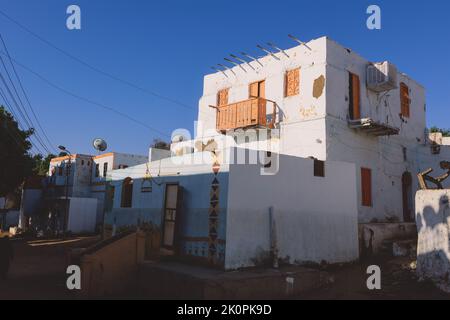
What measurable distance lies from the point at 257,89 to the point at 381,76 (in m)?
5.39

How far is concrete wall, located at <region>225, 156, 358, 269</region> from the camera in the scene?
9.72 m

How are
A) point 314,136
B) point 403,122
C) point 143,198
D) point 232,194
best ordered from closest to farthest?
point 232,194 → point 143,198 → point 314,136 → point 403,122

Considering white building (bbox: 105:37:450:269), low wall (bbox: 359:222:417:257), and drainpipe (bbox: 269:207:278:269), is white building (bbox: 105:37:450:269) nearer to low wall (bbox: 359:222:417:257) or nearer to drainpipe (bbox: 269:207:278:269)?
drainpipe (bbox: 269:207:278:269)

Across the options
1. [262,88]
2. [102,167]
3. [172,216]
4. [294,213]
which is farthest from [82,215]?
[294,213]

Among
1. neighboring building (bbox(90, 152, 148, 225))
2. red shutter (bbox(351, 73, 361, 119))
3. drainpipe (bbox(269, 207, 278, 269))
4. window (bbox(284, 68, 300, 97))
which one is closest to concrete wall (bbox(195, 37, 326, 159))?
window (bbox(284, 68, 300, 97))

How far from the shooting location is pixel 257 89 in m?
17.6

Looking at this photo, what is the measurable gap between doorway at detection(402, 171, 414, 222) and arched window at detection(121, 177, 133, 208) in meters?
12.6

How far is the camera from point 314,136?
1502 centimetres

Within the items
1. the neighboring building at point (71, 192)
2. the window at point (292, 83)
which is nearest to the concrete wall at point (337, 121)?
the window at point (292, 83)

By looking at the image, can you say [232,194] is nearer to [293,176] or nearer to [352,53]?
[293,176]

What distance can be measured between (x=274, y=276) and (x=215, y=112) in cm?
1182

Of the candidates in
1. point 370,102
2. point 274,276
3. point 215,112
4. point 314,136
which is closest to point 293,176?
point 274,276

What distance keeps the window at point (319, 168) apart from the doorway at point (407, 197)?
26.4ft
